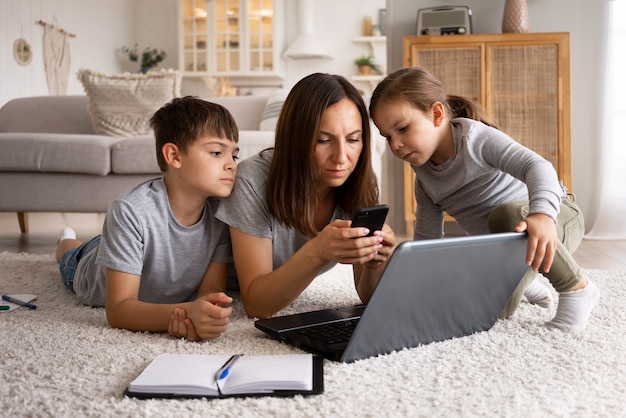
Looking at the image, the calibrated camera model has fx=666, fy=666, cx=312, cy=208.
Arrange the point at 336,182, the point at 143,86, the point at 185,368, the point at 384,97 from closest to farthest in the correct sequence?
the point at 185,368 → the point at 336,182 → the point at 384,97 → the point at 143,86

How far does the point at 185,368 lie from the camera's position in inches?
44.5

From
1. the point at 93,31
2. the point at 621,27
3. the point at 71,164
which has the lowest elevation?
the point at 71,164

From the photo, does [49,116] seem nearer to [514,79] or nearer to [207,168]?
[514,79]

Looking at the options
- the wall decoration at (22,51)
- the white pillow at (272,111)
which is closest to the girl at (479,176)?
the white pillow at (272,111)

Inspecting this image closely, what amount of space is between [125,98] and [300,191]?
256 cm

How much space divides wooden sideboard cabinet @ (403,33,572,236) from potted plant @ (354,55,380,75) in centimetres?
398

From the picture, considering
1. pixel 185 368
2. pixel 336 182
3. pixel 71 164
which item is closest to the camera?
pixel 185 368

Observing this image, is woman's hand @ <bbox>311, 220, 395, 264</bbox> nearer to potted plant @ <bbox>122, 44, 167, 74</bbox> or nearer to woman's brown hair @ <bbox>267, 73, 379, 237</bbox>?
woman's brown hair @ <bbox>267, 73, 379, 237</bbox>

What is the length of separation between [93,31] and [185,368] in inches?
275

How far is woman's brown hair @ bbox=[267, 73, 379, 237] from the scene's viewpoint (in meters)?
1.46

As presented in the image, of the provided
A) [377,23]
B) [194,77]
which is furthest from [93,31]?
[377,23]

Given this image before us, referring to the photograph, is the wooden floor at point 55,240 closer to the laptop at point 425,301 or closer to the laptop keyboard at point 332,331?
the laptop at point 425,301

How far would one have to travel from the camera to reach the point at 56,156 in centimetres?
318

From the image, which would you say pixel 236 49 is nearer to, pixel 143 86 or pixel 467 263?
pixel 143 86
